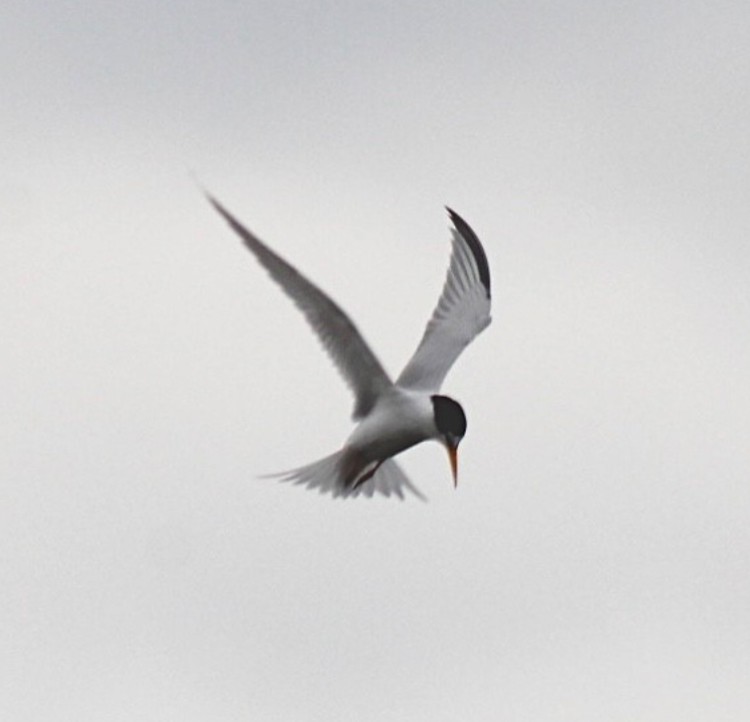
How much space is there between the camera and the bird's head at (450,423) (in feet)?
52.5

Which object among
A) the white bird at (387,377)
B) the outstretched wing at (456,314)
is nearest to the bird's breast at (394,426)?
the white bird at (387,377)

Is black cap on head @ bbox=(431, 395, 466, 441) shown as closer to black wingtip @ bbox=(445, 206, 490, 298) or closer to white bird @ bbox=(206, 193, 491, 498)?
white bird @ bbox=(206, 193, 491, 498)

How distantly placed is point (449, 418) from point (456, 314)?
2.08 m

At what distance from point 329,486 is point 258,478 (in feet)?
5.02

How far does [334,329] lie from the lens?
15.8m

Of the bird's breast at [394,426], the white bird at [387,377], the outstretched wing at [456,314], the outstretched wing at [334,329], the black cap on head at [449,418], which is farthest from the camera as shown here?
the outstretched wing at [456,314]

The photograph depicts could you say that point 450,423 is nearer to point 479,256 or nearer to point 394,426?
point 394,426

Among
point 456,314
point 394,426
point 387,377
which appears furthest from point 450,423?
point 456,314

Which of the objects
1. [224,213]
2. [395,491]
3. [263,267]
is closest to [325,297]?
[263,267]

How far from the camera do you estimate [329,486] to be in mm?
17031

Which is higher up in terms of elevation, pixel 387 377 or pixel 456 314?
pixel 456 314

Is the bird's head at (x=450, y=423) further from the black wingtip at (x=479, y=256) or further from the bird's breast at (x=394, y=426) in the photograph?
the black wingtip at (x=479, y=256)

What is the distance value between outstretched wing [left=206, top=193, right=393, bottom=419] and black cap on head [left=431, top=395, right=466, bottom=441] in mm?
508

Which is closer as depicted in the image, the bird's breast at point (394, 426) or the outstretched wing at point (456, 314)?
the bird's breast at point (394, 426)
